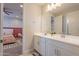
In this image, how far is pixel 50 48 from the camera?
1.42 meters

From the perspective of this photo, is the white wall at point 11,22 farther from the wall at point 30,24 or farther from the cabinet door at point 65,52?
the cabinet door at point 65,52

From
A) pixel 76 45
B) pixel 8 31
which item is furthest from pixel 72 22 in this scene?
pixel 8 31

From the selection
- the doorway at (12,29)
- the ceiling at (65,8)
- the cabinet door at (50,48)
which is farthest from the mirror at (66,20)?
the doorway at (12,29)

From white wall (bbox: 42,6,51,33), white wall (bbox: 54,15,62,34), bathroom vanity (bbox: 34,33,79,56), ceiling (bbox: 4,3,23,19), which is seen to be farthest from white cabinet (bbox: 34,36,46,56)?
ceiling (bbox: 4,3,23,19)

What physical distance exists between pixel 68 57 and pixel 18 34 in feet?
2.23

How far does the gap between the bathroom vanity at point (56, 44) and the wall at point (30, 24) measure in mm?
76

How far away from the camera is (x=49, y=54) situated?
132 centimetres

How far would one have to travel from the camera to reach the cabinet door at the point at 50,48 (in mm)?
1335

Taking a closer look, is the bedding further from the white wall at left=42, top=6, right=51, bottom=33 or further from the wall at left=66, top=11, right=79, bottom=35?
the wall at left=66, top=11, right=79, bottom=35

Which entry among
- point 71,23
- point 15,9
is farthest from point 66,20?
point 15,9

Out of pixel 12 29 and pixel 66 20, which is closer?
pixel 12 29

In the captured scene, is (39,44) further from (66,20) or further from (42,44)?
(66,20)

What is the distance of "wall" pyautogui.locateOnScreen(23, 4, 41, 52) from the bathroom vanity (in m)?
0.08

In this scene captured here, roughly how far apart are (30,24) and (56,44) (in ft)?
1.46
